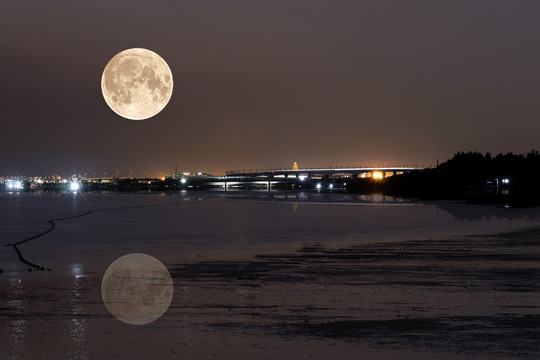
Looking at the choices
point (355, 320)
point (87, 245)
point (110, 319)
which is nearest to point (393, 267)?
point (355, 320)

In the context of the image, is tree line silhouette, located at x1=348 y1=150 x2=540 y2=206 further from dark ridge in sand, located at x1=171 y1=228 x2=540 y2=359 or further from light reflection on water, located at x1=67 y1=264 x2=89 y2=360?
light reflection on water, located at x1=67 y1=264 x2=89 y2=360

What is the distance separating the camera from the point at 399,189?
18850 cm

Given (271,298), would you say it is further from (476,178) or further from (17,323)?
(476,178)

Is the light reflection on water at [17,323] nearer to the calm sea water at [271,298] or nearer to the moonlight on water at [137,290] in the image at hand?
the calm sea water at [271,298]

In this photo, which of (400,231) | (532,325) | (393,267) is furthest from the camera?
(400,231)

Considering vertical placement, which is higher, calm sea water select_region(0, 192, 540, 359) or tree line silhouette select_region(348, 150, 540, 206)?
tree line silhouette select_region(348, 150, 540, 206)

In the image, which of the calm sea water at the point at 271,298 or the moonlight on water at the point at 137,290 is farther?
the moonlight on water at the point at 137,290

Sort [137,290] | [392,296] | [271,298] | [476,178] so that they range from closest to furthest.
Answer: [271,298], [392,296], [137,290], [476,178]

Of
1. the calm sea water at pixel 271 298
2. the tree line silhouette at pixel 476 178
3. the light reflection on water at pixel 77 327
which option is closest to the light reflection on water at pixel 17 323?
the calm sea water at pixel 271 298

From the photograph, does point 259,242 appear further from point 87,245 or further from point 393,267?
point 393,267

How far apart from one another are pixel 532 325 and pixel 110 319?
8.04m

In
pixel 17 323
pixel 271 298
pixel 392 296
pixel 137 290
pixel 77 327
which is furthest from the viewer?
pixel 137 290

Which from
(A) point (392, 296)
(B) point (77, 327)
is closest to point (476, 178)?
(A) point (392, 296)

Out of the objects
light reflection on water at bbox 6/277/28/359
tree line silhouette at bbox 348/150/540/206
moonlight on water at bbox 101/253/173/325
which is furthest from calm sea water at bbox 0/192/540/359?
tree line silhouette at bbox 348/150/540/206
